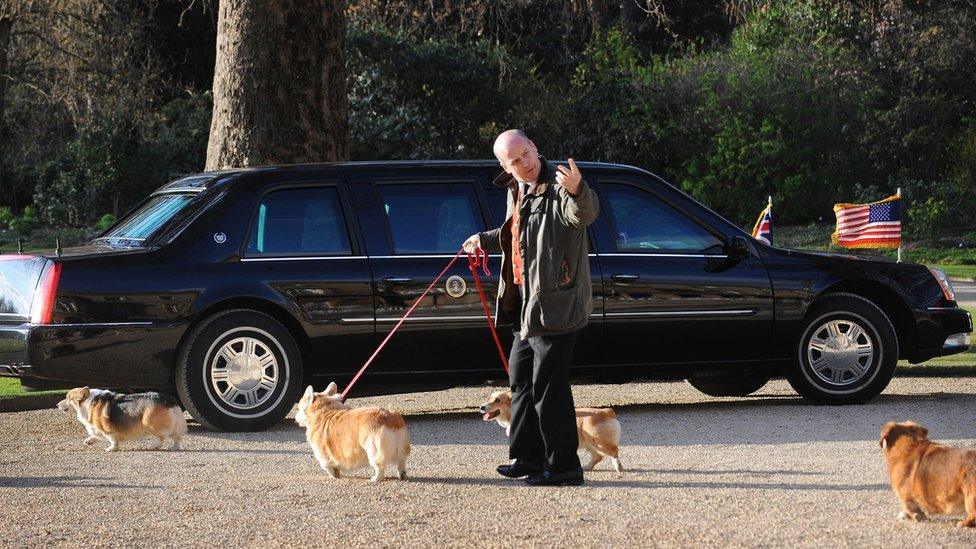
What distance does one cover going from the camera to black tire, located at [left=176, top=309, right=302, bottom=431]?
30.3 ft

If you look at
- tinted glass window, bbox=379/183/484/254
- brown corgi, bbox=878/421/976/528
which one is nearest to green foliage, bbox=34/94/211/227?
tinted glass window, bbox=379/183/484/254

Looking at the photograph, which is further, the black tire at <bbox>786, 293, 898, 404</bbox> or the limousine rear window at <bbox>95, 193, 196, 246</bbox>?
the black tire at <bbox>786, 293, 898, 404</bbox>

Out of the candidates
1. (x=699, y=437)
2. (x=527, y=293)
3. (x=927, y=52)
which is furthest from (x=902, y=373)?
(x=927, y=52)

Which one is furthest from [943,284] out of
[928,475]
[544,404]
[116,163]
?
[116,163]

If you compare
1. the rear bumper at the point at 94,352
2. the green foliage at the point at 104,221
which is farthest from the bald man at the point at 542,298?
the green foliage at the point at 104,221

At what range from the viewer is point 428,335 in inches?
378

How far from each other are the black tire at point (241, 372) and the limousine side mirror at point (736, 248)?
9.96 feet

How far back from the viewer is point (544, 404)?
728cm

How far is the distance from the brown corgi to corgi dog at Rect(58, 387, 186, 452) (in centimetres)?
424

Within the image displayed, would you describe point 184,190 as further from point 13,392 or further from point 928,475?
point 928,475

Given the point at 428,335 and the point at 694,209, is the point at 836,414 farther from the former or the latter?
the point at 428,335

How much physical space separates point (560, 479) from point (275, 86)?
285 inches

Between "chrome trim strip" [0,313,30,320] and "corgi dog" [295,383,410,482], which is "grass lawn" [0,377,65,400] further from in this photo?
"corgi dog" [295,383,410,482]

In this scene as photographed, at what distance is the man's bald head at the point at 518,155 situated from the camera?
7020 millimetres
